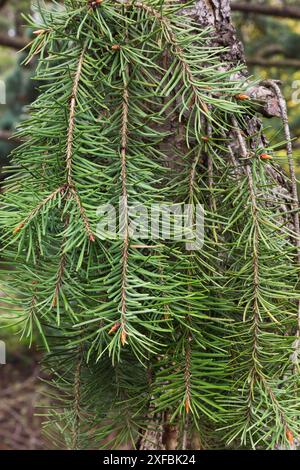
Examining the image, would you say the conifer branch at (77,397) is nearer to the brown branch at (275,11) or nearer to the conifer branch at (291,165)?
the conifer branch at (291,165)

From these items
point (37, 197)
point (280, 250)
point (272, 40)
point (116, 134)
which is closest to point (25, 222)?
point (37, 197)

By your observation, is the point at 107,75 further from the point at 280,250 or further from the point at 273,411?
the point at 273,411

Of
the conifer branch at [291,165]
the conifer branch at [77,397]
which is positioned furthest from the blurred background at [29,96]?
the conifer branch at [77,397]

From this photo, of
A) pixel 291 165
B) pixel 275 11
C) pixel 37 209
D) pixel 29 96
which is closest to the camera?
pixel 37 209

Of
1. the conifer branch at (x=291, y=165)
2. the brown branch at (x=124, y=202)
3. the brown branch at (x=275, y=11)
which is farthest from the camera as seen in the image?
the brown branch at (x=275, y=11)

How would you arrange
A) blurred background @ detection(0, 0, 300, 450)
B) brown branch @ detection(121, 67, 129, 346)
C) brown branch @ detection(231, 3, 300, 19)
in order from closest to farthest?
1. brown branch @ detection(121, 67, 129, 346)
2. brown branch @ detection(231, 3, 300, 19)
3. blurred background @ detection(0, 0, 300, 450)

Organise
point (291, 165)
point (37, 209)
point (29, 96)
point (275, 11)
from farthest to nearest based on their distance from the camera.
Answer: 1. point (29, 96)
2. point (275, 11)
3. point (291, 165)
4. point (37, 209)

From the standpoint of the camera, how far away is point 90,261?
1.62 ft

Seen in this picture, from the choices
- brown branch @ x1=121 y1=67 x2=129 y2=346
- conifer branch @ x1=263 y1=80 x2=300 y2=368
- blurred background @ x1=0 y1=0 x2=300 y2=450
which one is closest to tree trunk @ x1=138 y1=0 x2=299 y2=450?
conifer branch @ x1=263 y1=80 x2=300 y2=368

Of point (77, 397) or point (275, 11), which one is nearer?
point (77, 397)

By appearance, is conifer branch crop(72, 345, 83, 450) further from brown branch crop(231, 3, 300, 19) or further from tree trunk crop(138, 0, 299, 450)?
brown branch crop(231, 3, 300, 19)

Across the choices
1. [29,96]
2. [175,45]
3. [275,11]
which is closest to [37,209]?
[175,45]

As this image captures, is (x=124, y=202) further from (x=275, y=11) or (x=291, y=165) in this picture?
(x=275, y=11)
